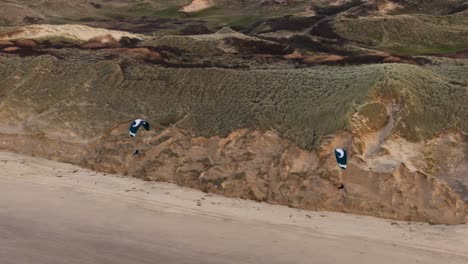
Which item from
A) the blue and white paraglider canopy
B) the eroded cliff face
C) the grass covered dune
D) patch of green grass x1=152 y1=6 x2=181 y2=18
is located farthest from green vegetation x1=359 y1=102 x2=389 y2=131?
patch of green grass x1=152 y1=6 x2=181 y2=18

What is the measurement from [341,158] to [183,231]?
5.35m

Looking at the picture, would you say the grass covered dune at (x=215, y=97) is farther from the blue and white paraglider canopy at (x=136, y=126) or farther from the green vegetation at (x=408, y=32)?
the green vegetation at (x=408, y=32)

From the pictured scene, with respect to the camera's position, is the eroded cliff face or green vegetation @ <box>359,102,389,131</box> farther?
green vegetation @ <box>359,102,389,131</box>

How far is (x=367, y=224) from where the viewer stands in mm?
12961

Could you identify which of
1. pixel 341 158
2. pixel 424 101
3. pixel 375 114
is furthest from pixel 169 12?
pixel 341 158

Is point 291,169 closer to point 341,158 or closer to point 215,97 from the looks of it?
point 341,158

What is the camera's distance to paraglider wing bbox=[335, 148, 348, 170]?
48.0 feet

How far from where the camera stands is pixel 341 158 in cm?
1473

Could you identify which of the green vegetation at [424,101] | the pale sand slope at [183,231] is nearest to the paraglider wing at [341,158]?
the pale sand slope at [183,231]

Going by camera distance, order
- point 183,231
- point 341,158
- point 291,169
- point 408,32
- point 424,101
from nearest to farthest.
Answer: point 183,231 < point 341,158 < point 291,169 < point 424,101 < point 408,32

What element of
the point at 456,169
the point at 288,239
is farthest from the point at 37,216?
the point at 456,169

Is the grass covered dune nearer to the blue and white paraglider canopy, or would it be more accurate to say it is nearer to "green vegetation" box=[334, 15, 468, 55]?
the blue and white paraglider canopy

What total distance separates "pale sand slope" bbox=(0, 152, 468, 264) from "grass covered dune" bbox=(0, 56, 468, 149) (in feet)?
11.5

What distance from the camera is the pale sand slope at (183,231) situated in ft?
35.6
